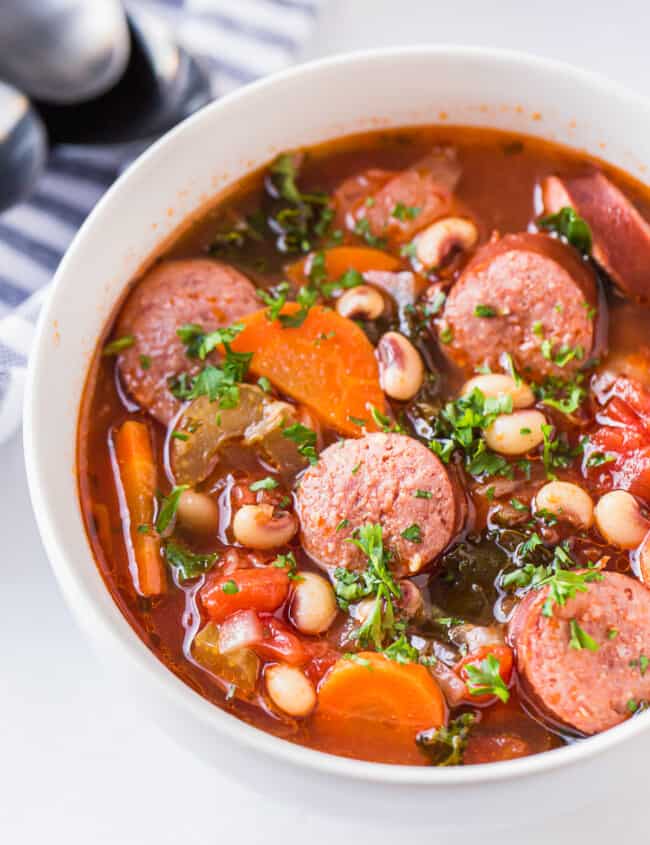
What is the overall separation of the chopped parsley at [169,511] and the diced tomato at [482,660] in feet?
2.70

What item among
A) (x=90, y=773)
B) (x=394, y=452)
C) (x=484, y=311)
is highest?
(x=484, y=311)

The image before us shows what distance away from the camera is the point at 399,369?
309 centimetres

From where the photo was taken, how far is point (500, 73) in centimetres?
331

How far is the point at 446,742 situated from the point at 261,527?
69 centimetres

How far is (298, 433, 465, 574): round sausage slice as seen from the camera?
2.90 metres

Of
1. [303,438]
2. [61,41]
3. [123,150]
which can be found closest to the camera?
[303,438]

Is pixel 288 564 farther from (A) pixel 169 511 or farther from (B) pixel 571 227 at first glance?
(B) pixel 571 227

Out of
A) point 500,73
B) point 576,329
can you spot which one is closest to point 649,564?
point 576,329

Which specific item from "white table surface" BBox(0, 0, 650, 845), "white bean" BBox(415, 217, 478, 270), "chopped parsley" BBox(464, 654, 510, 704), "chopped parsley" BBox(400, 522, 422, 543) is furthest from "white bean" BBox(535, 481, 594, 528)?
"white bean" BBox(415, 217, 478, 270)

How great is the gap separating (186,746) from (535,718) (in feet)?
2.75

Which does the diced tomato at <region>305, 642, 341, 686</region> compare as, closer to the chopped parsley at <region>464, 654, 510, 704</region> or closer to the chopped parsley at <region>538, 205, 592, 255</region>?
the chopped parsley at <region>464, 654, 510, 704</region>

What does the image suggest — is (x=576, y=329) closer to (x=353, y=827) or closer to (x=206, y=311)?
(x=206, y=311)

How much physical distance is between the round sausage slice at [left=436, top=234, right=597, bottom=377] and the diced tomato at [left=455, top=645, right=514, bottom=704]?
2.63 ft

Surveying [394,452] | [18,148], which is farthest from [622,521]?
[18,148]
